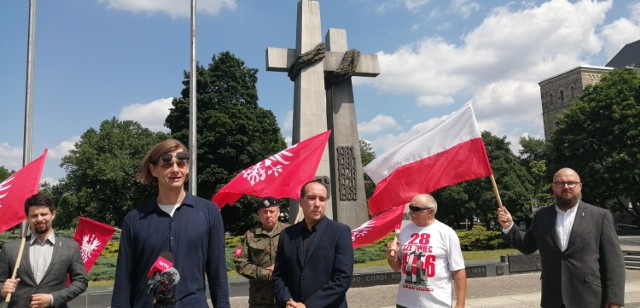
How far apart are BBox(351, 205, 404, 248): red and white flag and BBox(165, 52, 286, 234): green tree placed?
89.6 feet

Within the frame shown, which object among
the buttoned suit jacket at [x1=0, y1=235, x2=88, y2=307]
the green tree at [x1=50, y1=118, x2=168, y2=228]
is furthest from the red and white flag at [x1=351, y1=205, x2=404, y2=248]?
the green tree at [x1=50, y1=118, x2=168, y2=228]

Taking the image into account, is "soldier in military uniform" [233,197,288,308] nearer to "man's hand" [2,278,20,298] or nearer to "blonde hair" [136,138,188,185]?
"man's hand" [2,278,20,298]

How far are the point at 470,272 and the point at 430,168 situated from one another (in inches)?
333

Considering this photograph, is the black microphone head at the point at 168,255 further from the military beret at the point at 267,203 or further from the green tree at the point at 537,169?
the green tree at the point at 537,169

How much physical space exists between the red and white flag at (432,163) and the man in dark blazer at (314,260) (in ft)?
6.80

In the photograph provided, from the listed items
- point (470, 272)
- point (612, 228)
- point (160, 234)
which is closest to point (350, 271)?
point (160, 234)

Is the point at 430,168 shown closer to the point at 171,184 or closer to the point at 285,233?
the point at 285,233

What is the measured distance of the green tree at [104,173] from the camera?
152 ft

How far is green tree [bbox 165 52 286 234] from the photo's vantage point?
1316 inches

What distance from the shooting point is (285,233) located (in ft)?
13.5

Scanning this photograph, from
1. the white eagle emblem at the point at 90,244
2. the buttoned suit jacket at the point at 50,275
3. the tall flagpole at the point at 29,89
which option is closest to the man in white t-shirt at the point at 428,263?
the buttoned suit jacket at the point at 50,275

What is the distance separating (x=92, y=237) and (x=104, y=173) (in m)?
44.5

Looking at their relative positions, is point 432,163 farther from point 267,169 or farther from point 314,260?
point 314,260

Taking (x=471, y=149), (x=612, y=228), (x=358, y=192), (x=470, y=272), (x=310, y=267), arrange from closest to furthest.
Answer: (x=310, y=267), (x=612, y=228), (x=471, y=149), (x=470, y=272), (x=358, y=192)
